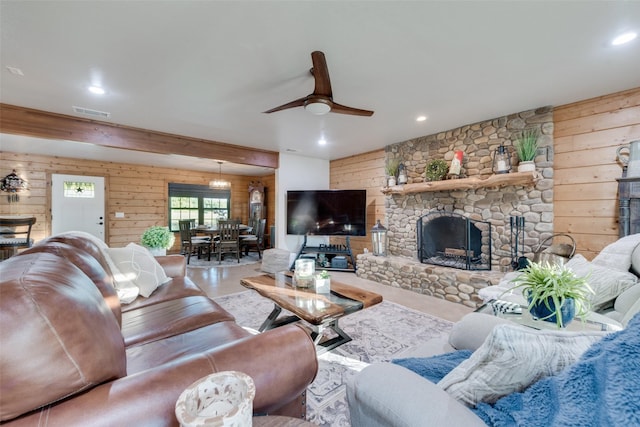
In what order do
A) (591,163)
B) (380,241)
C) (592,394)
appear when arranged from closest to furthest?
(592,394)
(591,163)
(380,241)

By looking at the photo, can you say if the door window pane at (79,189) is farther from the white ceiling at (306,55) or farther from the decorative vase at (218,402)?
the decorative vase at (218,402)

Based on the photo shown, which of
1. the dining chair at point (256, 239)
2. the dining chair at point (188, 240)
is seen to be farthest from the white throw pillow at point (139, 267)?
the dining chair at point (256, 239)

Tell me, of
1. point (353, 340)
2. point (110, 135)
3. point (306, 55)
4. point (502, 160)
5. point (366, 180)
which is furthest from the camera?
point (366, 180)

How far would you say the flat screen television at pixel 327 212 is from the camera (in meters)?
5.08

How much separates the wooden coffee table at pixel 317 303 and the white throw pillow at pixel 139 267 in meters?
0.75

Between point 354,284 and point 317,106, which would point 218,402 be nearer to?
point 317,106

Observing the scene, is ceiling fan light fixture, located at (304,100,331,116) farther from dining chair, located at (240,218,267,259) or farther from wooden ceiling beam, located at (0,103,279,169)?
dining chair, located at (240,218,267,259)

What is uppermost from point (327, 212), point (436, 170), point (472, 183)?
point (436, 170)

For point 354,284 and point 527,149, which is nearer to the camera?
point 527,149

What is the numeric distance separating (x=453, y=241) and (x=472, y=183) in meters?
0.93

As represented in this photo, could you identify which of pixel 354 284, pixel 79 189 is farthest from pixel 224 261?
pixel 79 189

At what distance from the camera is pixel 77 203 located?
230 inches

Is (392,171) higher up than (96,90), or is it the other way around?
(96,90)

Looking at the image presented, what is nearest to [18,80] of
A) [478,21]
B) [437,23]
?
[437,23]
